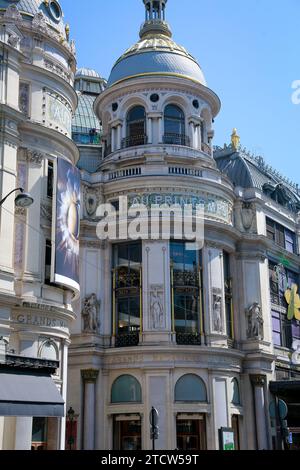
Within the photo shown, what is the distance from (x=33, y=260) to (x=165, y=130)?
69.6ft

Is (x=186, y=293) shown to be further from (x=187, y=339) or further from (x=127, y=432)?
(x=127, y=432)

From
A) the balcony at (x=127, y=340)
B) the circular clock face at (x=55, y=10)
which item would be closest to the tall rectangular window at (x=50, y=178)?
the circular clock face at (x=55, y=10)

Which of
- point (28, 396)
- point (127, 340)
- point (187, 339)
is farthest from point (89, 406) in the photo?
point (28, 396)

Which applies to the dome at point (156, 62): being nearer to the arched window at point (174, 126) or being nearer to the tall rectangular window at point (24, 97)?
the arched window at point (174, 126)

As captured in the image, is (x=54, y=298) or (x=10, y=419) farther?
(x=54, y=298)

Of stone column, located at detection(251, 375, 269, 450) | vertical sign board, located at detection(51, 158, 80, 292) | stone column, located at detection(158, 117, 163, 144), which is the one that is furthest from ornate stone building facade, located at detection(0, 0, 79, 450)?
stone column, located at detection(251, 375, 269, 450)

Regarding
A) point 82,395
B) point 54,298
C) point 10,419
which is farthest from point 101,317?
point 10,419

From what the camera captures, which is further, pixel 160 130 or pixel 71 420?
pixel 160 130

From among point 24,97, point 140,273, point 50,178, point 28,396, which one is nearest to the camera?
point 28,396

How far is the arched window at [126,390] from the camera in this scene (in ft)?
129

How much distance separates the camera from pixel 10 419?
25812mm

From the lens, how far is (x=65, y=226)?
30.4 m

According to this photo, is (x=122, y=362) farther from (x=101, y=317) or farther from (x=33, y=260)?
(x=33, y=260)

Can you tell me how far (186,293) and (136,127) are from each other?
533 inches
